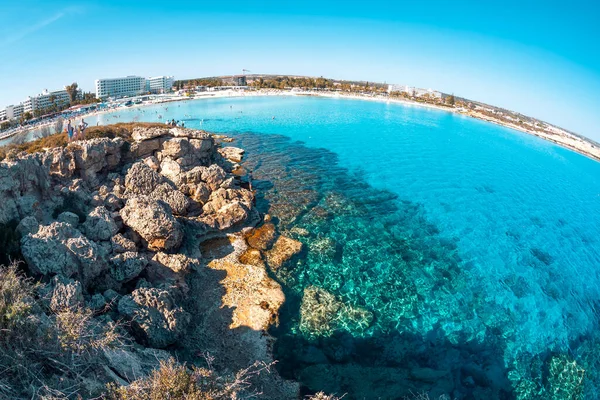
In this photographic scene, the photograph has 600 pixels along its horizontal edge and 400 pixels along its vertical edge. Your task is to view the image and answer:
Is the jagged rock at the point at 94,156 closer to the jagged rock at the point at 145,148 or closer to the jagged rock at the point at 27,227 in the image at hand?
the jagged rock at the point at 145,148

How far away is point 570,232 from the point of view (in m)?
27.9

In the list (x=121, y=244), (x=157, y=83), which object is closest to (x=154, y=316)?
(x=121, y=244)

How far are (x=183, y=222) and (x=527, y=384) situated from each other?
18756 millimetres

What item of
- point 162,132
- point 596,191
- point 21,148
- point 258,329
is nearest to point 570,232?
point 596,191

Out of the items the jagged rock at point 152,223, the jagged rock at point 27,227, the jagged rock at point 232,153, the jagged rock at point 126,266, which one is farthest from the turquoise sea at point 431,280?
the jagged rock at point 27,227

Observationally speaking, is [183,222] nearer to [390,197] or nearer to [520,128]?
[390,197]

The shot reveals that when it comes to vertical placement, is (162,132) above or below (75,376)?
above

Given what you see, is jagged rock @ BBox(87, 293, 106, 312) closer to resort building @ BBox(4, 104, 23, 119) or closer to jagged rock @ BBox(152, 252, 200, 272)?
jagged rock @ BBox(152, 252, 200, 272)

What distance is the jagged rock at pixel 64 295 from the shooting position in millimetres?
9211

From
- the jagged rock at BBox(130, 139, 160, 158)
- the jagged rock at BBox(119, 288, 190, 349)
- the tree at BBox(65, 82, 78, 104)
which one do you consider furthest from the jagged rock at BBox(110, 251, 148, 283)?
the tree at BBox(65, 82, 78, 104)

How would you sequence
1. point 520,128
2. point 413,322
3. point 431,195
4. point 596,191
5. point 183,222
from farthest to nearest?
point 520,128 → point 596,191 → point 431,195 → point 183,222 → point 413,322

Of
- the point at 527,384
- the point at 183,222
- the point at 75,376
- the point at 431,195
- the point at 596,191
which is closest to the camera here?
the point at 75,376

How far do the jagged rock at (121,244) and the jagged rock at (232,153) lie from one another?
2199cm

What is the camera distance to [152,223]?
16.2 metres
